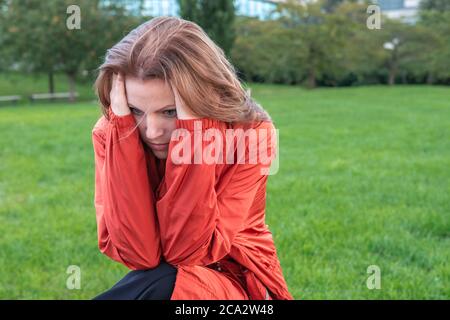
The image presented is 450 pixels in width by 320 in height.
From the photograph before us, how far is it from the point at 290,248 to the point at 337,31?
2377 cm

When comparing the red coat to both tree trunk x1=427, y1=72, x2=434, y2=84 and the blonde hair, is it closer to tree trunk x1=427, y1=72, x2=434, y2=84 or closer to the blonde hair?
the blonde hair

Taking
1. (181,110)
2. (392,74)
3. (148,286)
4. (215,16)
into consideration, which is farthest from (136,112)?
(392,74)

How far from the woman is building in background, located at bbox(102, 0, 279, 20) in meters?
12.0

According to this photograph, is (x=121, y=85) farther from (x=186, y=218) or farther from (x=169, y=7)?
(x=169, y=7)

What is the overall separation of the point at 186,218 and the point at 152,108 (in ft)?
1.13

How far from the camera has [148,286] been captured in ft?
5.43

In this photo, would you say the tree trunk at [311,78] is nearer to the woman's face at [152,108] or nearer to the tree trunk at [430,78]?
the tree trunk at [430,78]

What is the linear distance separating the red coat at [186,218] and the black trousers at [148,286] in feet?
0.07

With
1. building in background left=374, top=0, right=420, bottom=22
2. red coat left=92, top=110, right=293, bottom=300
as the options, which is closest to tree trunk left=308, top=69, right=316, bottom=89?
building in background left=374, top=0, right=420, bottom=22

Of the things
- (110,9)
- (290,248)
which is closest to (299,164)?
(290,248)

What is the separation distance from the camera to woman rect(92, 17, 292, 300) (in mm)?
1624

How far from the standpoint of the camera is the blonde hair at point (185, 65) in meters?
1.60

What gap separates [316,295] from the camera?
2736mm
